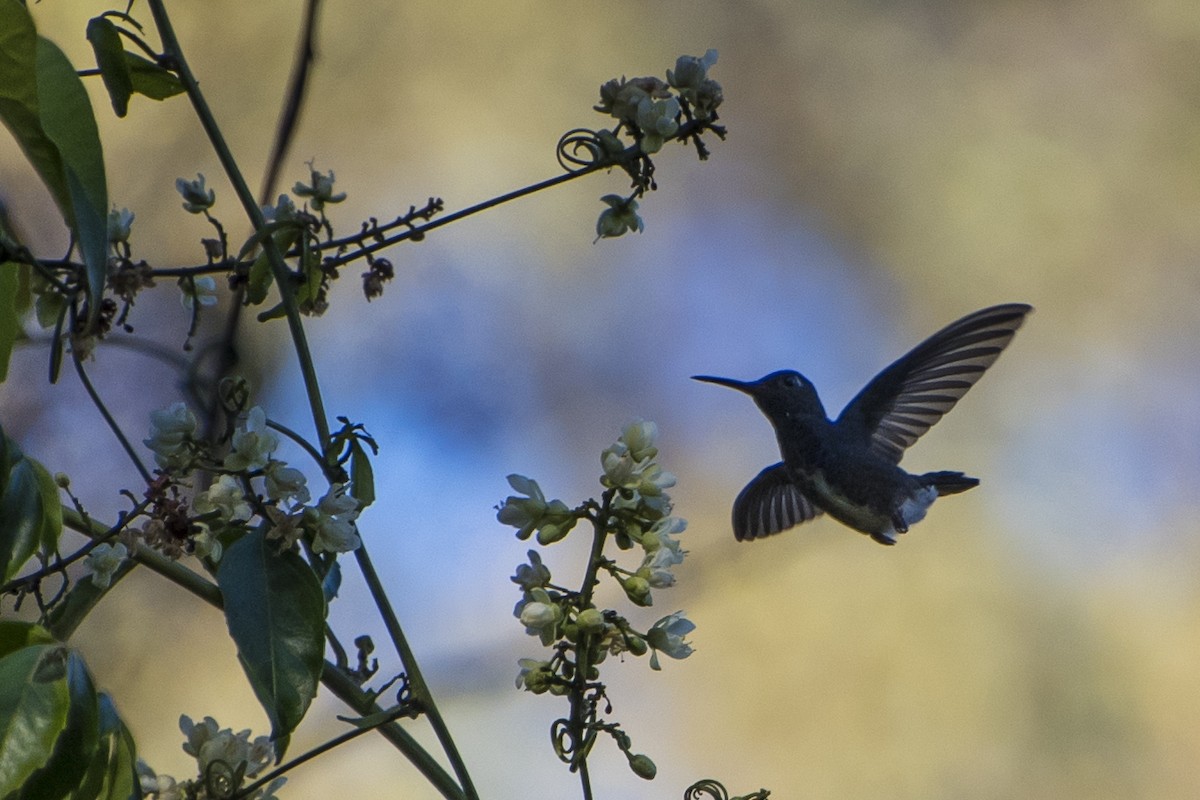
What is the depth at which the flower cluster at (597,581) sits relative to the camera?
155 centimetres

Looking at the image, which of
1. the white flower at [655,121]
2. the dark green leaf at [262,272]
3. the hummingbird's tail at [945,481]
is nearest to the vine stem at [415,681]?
the dark green leaf at [262,272]

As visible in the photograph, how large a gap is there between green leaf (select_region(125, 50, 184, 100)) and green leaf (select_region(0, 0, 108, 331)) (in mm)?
543

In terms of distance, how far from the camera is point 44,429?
4.36 m

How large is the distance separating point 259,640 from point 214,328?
117 inches

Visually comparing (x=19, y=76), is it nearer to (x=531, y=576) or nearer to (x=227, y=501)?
(x=227, y=501)

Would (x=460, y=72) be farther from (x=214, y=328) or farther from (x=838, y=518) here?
(x=838, y=518)

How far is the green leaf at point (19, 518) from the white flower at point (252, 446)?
197 millimetres

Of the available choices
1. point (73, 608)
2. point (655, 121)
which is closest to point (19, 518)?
point (73, 608)

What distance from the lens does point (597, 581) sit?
5.14 feet

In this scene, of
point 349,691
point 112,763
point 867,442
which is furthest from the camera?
point 867,442

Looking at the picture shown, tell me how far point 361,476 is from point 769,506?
211 centimetres

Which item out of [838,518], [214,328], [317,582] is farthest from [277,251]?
[214,328]

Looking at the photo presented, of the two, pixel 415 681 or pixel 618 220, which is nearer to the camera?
pixel 415 681

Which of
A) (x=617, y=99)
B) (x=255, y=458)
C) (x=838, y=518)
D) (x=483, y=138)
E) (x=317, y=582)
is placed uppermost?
(x=483, y=138)
